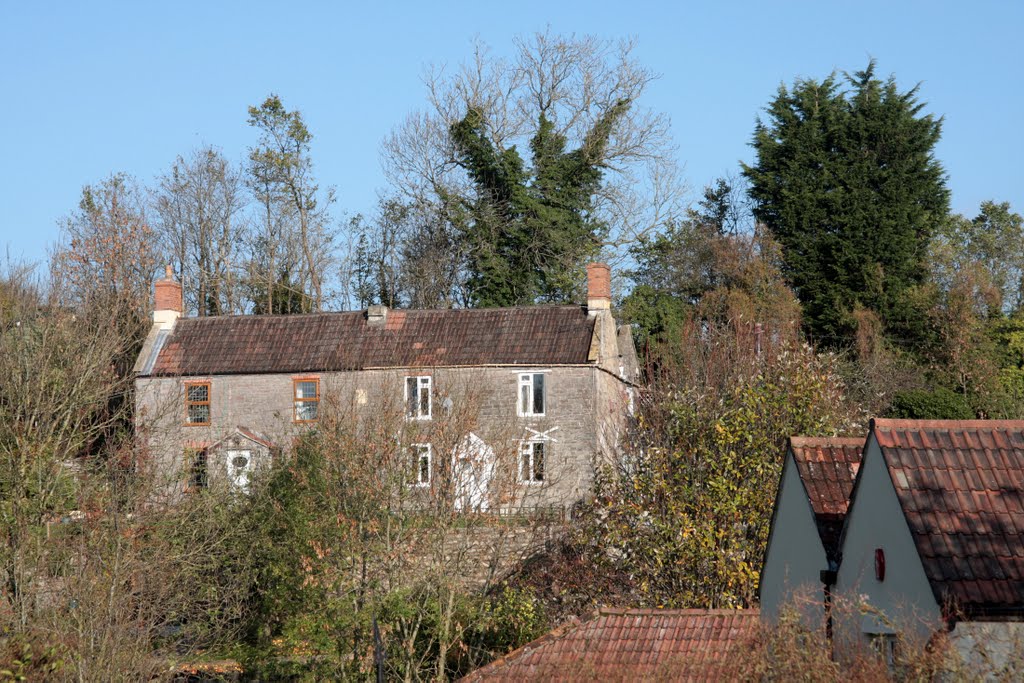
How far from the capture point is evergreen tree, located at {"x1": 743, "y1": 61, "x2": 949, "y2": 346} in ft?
140

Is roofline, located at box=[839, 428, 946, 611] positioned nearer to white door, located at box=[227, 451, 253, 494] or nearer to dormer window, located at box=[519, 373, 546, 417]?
white door, located at box=[227, 451, 253, 494]

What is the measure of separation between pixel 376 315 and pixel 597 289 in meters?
6.96

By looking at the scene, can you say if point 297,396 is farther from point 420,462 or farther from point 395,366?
point 420,462

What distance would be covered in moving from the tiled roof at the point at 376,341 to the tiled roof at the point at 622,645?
19434 mm

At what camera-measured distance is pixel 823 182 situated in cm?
4497

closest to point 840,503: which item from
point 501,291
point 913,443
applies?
point 913,443

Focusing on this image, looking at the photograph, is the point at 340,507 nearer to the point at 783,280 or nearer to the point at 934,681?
the point at 934,681

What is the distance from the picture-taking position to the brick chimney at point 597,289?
36000 mm

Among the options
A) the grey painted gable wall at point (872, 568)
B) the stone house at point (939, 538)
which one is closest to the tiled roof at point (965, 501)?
the stone house at point (939, 538)

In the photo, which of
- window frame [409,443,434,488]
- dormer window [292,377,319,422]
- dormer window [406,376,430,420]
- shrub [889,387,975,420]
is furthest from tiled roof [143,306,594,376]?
window frame [409,443,434,488]

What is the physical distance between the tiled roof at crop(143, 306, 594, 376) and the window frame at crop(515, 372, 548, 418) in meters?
0.43

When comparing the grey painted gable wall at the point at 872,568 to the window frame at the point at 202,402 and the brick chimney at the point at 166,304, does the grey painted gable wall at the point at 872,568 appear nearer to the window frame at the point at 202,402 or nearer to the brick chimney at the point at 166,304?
the window frame at the point at 202,402

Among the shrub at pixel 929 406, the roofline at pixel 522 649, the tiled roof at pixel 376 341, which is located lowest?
the roofline at pixel 522 649

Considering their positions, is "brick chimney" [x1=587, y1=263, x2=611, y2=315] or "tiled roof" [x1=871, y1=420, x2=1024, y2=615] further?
"brick chimney" [x1=587, y1=263, x2=611, y2=315]
